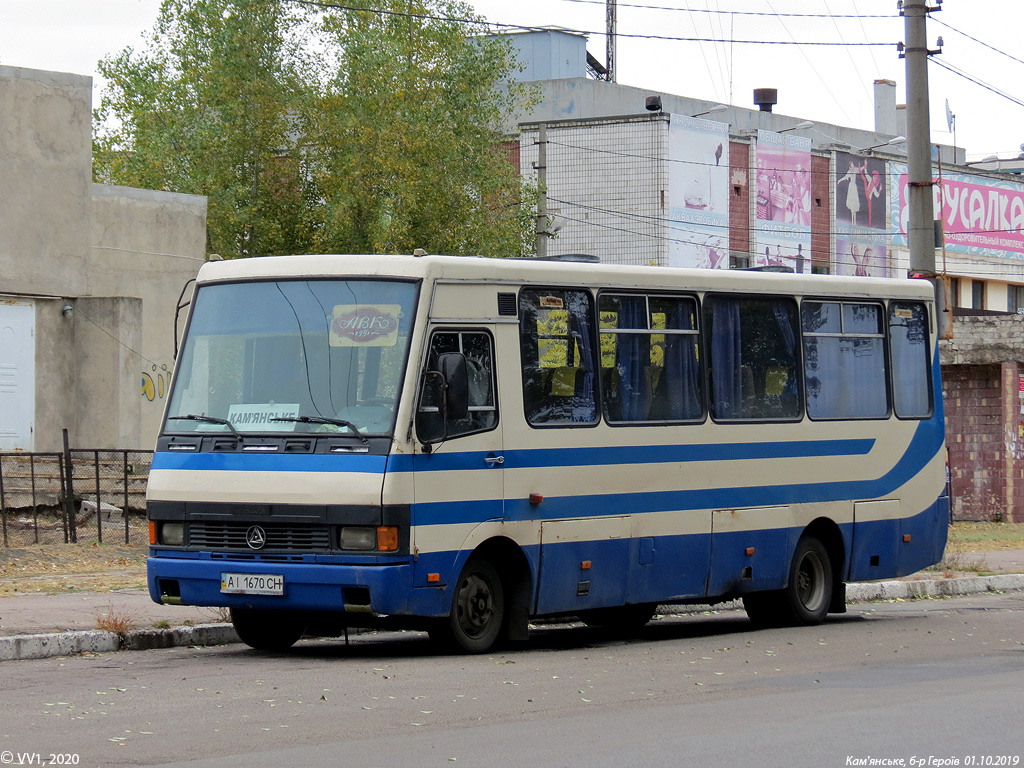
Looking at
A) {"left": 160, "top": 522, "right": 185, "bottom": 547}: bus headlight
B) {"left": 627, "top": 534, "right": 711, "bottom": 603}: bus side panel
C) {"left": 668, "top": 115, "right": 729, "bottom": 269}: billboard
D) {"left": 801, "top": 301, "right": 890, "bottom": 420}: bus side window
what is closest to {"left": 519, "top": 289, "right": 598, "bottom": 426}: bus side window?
{"left": 627, "top": 534, "right": 711, "bottom": 603}: bus side panel

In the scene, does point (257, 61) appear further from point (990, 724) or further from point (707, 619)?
point (990, 724)

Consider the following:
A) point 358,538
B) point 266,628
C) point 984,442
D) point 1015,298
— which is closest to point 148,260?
point 984,442

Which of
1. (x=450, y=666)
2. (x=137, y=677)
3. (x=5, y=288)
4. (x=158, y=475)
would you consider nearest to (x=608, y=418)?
(x=450, y=666)

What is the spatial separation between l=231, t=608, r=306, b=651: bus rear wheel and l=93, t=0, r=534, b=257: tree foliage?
3012 cm

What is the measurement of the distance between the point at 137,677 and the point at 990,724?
526 centimetres

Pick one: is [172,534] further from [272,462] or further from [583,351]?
[583,351]

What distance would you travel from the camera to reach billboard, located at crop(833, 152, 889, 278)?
57.7 metres

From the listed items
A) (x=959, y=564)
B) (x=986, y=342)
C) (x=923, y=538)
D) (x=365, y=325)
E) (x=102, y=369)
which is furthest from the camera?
(x=986, y=342)

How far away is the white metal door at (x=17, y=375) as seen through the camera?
26.0 meters

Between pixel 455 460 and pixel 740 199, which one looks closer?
pixel 455 460

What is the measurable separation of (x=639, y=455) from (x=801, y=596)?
2.86 m

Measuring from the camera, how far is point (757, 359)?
14.2 metres

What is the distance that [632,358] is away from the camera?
13.0 m

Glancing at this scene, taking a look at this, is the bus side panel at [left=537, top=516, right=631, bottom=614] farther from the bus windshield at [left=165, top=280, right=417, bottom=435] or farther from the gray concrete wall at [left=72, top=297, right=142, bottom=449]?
the gray concrete wall at [left=72, top=297, right=142, bottom=449]
